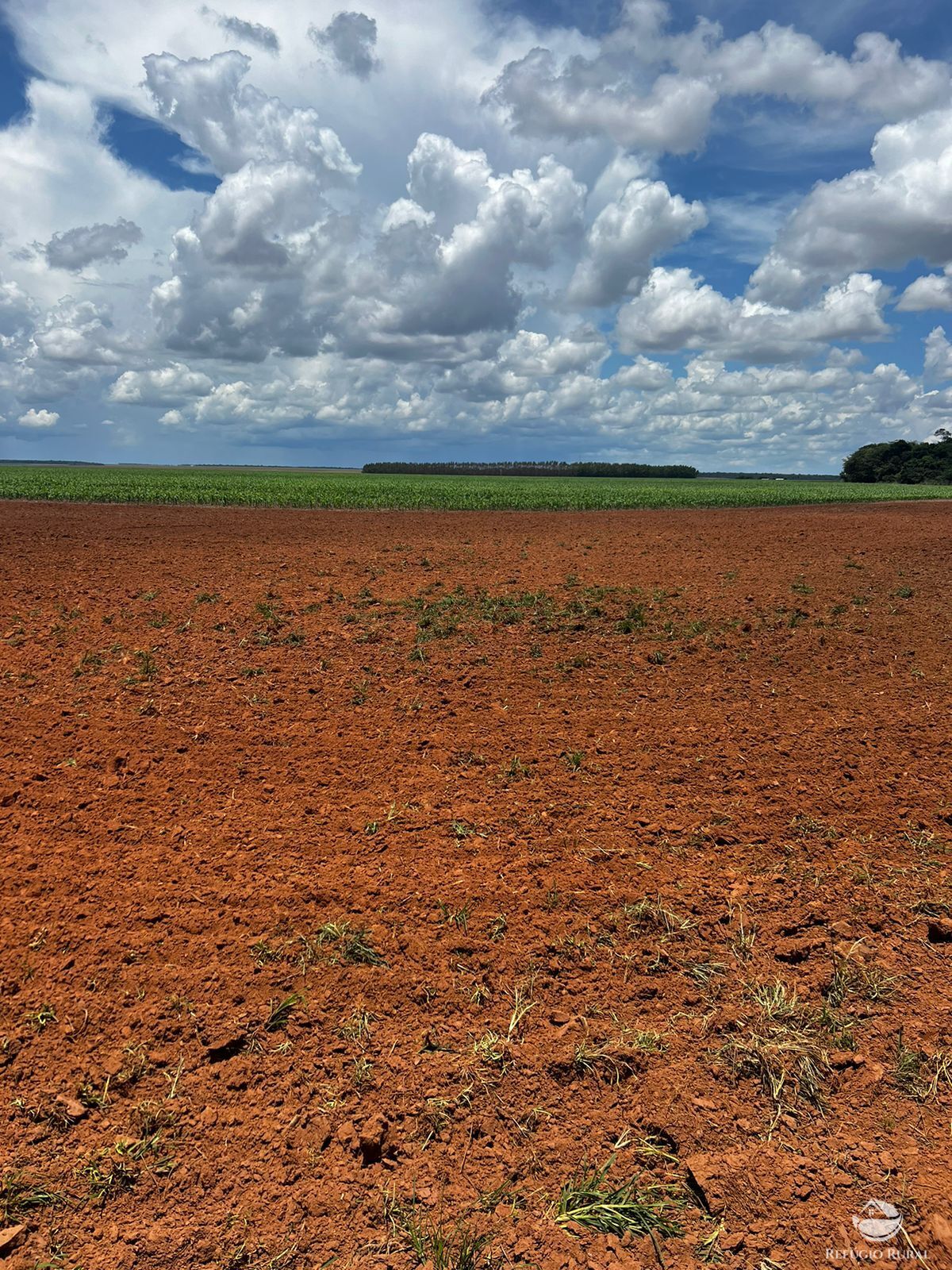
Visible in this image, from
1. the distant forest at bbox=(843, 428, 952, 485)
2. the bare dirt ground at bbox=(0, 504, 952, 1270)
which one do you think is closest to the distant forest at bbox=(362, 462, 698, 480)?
the distant forest at bbox=(843, 428, 952, 485)

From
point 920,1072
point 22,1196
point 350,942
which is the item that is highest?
point 350,942

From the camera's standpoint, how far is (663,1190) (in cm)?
304

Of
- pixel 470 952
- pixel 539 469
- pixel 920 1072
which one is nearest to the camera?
pixel 920 1072

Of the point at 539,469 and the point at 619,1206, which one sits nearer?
the point at 619,1206

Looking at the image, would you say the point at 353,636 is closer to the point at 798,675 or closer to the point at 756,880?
the point at 798,675

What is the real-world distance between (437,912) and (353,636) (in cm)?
618

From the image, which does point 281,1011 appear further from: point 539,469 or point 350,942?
point 539,469

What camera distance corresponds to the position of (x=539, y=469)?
14800 cm

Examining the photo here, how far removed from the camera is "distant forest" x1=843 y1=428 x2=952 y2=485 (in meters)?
101

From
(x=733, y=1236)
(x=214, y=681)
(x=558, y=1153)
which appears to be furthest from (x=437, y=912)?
(x=214, y=681)

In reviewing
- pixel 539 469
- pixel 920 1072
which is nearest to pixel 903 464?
pixel 539 469

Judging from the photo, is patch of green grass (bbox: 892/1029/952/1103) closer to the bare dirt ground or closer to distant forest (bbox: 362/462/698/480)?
the bare dirt ground
